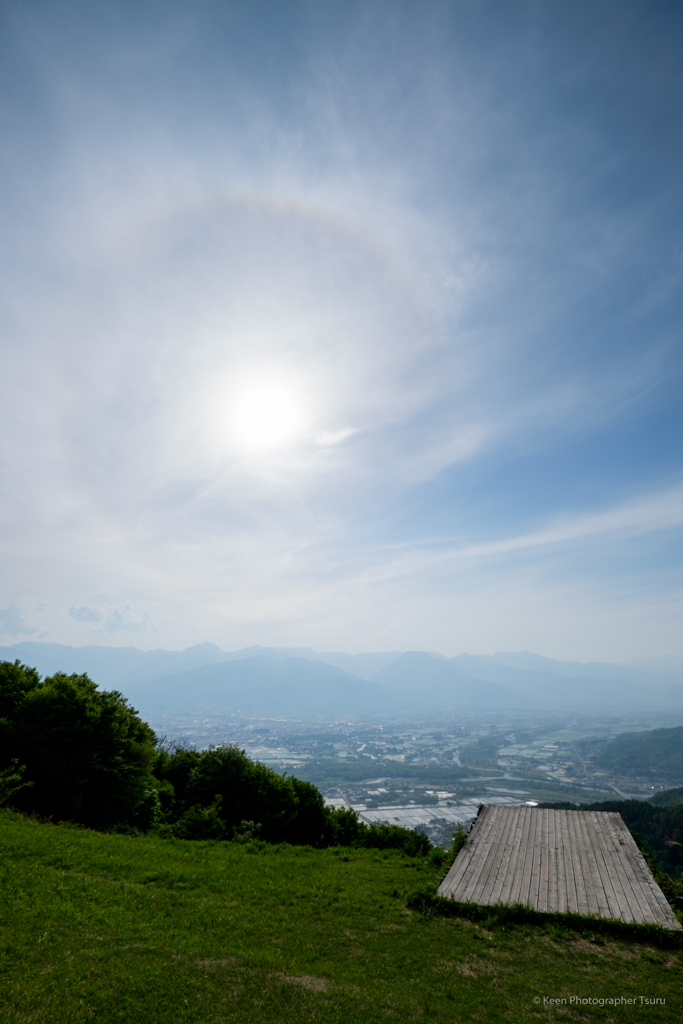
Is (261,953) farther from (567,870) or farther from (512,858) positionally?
(567,870)

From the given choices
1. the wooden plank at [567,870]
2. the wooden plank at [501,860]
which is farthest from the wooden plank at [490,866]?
the wooden plank at [567,870]

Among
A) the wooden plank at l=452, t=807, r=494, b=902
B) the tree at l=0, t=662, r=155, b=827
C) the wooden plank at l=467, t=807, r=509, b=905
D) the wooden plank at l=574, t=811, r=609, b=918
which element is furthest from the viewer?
the tree at l=0, t=662, r=155, b=827

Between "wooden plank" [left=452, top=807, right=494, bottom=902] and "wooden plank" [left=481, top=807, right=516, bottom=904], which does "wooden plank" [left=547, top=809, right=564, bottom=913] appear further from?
"wooden plank" [left=452, top=807, right=494, bottom=902]

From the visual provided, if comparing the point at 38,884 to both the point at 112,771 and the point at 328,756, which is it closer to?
the point at 112,771

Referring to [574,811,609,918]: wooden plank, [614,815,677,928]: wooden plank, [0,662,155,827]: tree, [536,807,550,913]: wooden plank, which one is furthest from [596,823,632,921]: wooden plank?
[0,662,155,827]: tree

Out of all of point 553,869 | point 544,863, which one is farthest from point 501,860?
point 553,869

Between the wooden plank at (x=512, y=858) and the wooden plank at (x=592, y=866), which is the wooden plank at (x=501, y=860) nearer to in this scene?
the wooden plank at (x=512, y=858)

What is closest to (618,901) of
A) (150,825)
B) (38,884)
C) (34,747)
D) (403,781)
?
(38,884)
